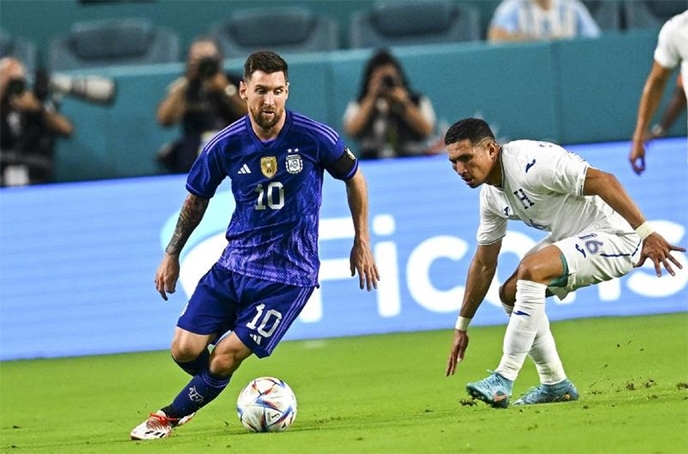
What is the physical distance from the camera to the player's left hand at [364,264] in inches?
311

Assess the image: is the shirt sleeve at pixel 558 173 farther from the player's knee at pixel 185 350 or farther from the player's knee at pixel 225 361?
the player's knee at pixel 185 350

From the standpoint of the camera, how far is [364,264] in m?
7.92

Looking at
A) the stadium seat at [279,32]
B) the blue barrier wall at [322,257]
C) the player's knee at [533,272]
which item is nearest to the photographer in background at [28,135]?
the blue barrier wall at [322,257]

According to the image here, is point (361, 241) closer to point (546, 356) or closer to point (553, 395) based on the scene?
point (546, 356)

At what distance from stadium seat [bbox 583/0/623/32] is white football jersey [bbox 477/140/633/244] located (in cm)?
747

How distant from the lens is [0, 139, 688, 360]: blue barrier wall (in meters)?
12.8

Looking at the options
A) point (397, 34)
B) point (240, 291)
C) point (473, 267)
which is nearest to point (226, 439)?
point (240, 291)

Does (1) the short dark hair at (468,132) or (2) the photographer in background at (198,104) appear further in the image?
(2) the photographer in background at (198,104)

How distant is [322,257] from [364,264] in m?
4.98

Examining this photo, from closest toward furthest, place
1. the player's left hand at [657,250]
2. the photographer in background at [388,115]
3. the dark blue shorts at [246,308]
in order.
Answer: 1. the player's left hand at [657,250]
2. the dark blue shorts at [246,308]
3. the photographer in background at [388,115]

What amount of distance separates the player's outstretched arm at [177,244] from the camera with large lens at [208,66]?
5300 mm

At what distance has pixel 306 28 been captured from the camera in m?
15.2

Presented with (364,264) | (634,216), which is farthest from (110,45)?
(634,216)

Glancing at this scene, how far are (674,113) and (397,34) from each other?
5.14 metres
